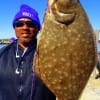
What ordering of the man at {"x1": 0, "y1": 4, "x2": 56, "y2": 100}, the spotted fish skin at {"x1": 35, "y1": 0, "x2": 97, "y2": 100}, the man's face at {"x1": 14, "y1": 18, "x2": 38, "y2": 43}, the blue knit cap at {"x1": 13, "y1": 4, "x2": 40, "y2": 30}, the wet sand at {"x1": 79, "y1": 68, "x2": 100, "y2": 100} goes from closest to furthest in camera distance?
the spotted fish skin at {"x1": 35, "y1": 0, "x2": 97, "y2": 100}, the man's face at {"x1": 14, "y1": 18, "x2": 38, "y2": 43}, the blue knit cap at {"x1": 13, "y1": 4, "x2": 40, "y2": 30}, the man at {"x1": 0, "y1": 4, "x2": 56, "y2": 100}, the wet sand at {"x1": 79, "y1": 68, "x2": 100, "y2": 100}

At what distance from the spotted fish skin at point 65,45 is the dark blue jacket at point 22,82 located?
3.86 feet

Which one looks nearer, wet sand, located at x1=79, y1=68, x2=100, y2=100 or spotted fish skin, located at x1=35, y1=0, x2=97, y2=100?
spotted fish skin, located at x1=35, y1=0, x2=97, y2=100

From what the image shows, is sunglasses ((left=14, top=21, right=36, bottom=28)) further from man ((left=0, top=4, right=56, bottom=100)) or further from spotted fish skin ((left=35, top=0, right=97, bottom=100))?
spotted fish skin ((left=35, top=0, right=97, bottom=100))

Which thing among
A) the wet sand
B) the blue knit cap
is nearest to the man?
the blue knit cap

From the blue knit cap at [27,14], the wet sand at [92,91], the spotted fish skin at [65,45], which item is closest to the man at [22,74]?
the blue knit cap at [27,14]

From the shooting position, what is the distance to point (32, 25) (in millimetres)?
4379

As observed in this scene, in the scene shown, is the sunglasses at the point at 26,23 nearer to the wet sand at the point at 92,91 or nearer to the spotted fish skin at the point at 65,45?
the spotted fish skin at the point at 65,45

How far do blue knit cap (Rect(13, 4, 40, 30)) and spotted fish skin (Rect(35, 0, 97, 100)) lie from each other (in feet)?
3.49

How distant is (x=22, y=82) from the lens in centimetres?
457

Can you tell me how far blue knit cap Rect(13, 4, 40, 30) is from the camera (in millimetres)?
4426

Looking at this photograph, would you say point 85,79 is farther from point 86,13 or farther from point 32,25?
point 32,25

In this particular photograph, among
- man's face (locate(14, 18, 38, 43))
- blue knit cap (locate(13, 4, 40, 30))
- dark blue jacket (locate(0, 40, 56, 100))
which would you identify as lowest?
dark blue jacket (locate(0, 40, 56, 100))

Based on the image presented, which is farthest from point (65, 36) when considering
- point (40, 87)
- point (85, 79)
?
point (40, 87)

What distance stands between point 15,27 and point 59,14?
1181mm
